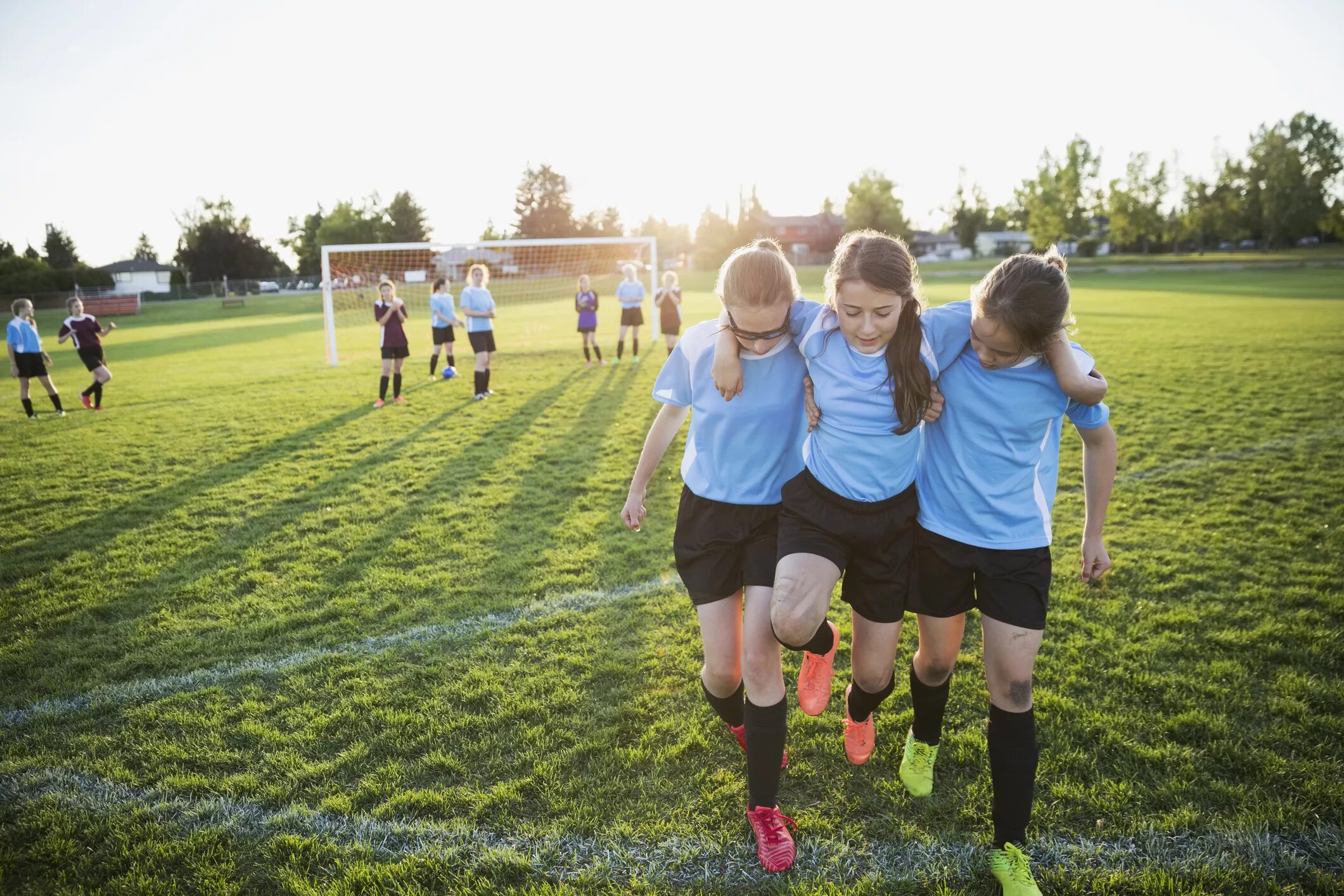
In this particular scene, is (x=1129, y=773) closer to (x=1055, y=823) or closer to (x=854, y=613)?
(x=1055, y=823)

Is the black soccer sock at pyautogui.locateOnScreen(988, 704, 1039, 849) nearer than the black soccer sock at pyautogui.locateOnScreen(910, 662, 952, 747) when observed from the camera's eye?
Yes

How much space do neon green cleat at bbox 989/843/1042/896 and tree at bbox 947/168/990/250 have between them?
8919 cm

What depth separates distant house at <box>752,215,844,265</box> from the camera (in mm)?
78812

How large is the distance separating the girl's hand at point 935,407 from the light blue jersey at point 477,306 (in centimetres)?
1015

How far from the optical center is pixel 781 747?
263 centimetres

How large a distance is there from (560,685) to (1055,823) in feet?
7.30

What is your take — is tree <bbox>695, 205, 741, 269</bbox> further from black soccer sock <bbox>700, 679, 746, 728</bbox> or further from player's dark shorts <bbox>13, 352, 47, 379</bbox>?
black soccer sock <bbox>700, 679, 746, 728</bbox>

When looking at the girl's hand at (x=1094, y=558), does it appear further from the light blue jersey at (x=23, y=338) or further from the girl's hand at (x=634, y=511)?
the light blue jersey at (x=23, y=338)

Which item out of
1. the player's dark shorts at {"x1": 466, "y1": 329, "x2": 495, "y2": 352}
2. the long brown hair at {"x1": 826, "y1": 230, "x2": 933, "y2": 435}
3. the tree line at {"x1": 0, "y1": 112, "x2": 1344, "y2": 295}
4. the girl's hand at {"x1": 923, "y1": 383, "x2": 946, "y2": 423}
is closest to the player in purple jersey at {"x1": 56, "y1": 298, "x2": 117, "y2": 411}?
the player's dark shorts at {"x1": 466, "y1": 329, "x2": 495, "y2": 352}

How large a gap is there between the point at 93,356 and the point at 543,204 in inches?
2876

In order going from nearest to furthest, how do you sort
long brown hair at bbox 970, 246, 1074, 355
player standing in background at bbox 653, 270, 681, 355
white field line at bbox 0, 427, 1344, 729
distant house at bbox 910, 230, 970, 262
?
long brown hair at bbox 970, 246, 1074, 355, white field line at bbox 0, 427, 1344, 729, player standing in background at bbox 653, 270, 681, 355, distant house at bbox 910, 230, 970, 262

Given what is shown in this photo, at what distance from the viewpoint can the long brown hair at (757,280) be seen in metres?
2.51

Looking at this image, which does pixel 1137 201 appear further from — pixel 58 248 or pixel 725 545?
pixel 58 248

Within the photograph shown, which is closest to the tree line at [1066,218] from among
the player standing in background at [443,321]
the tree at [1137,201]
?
the tree at [1137,201]
